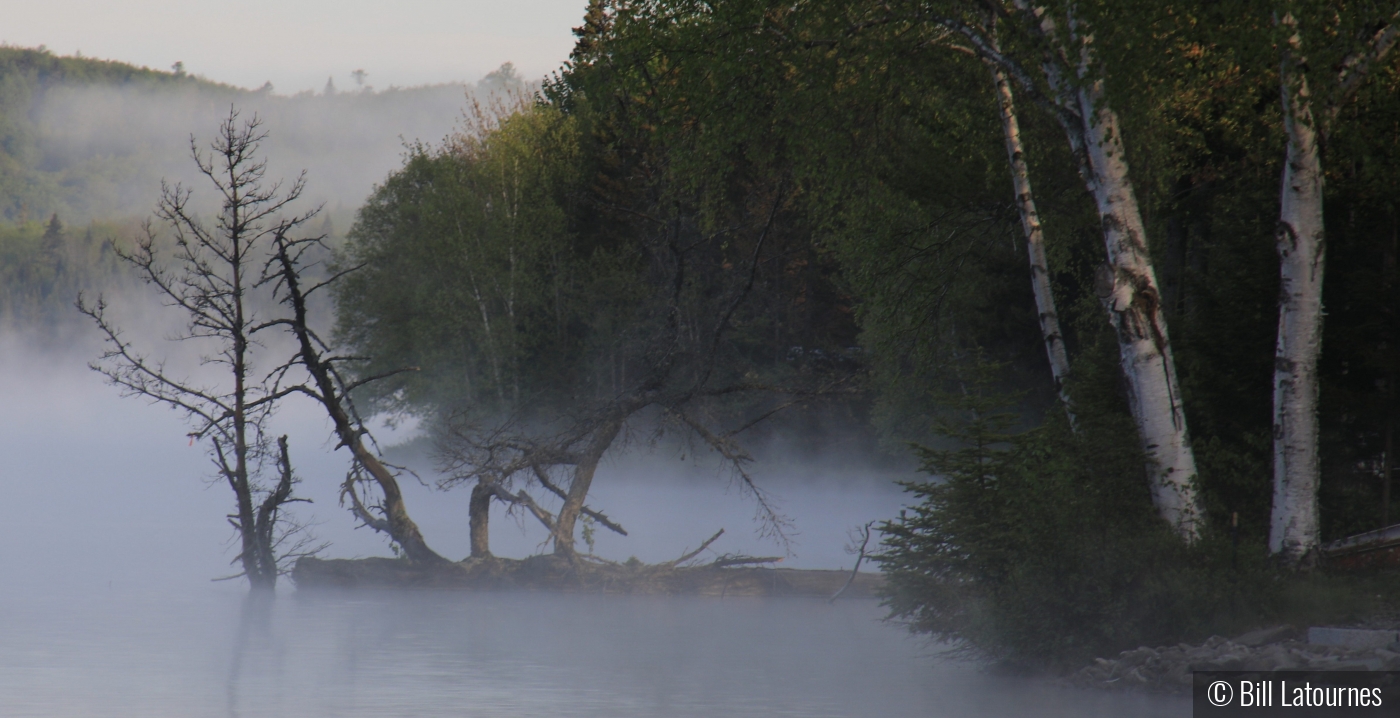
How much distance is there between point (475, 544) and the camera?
2317 centimetres

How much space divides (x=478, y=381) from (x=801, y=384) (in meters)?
23.9

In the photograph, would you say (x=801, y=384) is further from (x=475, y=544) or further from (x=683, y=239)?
(x=683, y=239)

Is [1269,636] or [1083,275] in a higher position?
[1083,275]

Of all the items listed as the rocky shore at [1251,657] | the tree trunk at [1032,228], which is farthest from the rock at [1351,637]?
the tree trunk at [1032,228]

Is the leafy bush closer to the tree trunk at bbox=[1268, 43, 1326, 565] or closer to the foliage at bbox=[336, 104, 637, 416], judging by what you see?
the tree trunk at bbox=[1268, 43, 1326, 565]

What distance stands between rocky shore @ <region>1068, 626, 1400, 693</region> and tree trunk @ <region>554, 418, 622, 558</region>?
11271 mm

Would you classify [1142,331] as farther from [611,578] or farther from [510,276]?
[510,276]

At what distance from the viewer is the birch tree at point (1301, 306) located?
12062 mm

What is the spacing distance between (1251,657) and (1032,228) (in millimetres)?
6626

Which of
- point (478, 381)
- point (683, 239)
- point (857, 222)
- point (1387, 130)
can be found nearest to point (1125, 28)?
point (1387, 130)

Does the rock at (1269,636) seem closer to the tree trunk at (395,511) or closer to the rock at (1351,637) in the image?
the rock at (1351,637)

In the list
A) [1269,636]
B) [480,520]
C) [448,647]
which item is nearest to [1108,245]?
[1269,636]

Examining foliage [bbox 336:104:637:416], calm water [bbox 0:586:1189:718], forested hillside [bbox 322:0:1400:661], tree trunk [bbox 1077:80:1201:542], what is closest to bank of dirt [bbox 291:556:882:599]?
calm water [bbox 0:586:1189:718]

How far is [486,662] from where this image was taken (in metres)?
16.2
